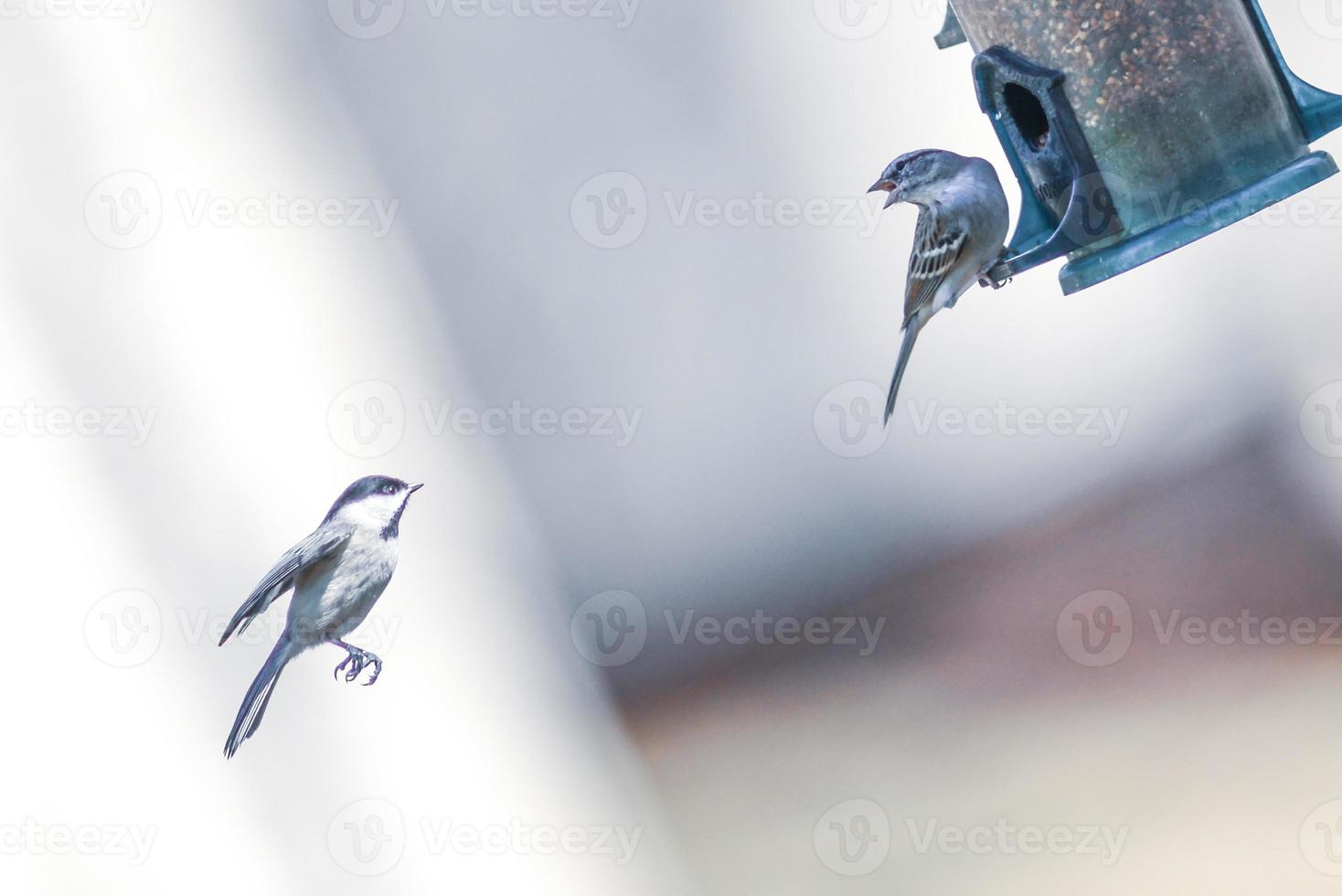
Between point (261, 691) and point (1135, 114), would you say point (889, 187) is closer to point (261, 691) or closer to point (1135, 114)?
point (1135, 114)

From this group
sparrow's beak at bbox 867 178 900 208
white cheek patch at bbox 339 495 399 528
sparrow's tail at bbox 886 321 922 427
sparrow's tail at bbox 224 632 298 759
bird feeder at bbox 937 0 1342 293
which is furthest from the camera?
sparrow's beak at bbox 867 178 900 208

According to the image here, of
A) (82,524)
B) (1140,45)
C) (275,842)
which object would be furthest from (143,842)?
(1140,45)

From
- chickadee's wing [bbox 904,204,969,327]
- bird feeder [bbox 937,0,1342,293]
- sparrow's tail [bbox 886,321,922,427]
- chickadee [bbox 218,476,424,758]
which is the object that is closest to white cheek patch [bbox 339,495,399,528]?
chickadee [bbox 218,476,424,758]

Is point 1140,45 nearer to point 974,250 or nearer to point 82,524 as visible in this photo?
point 974,250

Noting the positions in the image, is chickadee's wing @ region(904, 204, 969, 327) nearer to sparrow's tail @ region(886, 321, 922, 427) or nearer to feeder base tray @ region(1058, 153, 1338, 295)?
sparrow's tail @ region(886, 321, 922, 427)

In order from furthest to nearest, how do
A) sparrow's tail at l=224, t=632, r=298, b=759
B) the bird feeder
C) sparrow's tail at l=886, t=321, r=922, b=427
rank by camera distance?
sparrow's tail at l=886, t=321, r=922, b=427, the bird feeder, sparrow's tail at l=224, t=632, r=298, b=759

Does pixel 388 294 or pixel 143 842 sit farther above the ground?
pixel 388 294

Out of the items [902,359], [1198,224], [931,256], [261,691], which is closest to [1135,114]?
[1198,224]
